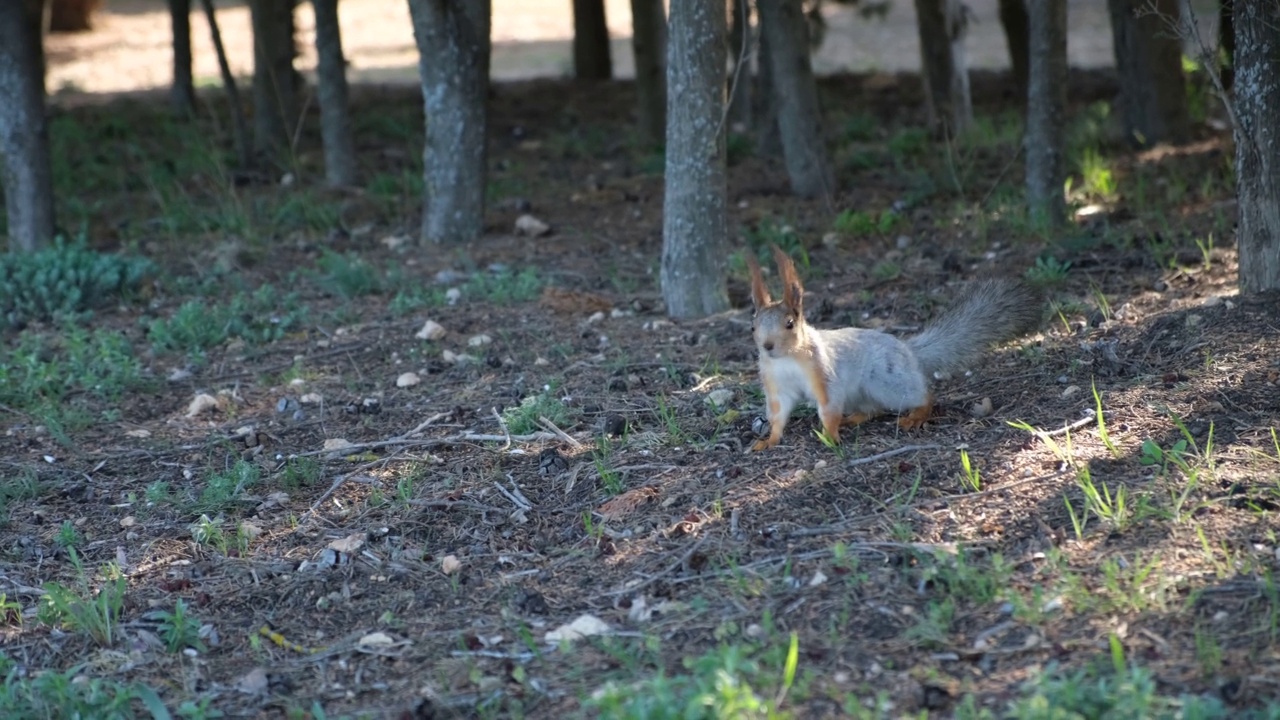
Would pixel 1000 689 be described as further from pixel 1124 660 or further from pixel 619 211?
pixel 619 211

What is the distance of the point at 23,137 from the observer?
872cm

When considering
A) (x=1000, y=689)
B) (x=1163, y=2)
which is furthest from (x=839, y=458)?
(x=1163, y=2)

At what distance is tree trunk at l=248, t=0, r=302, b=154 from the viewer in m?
11.2

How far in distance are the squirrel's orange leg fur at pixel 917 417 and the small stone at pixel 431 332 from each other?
2.77 metres

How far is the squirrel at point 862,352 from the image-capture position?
4555 mm

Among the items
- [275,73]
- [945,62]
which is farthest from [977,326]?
[275,73]

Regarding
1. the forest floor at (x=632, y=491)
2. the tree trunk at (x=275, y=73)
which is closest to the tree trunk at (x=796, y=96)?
the forest floor at (x=632, y=491)

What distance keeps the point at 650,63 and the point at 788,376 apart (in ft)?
24.0

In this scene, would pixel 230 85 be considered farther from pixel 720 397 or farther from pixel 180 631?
pixel 180 631

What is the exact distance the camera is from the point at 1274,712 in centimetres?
291

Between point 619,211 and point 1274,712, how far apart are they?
7.00m

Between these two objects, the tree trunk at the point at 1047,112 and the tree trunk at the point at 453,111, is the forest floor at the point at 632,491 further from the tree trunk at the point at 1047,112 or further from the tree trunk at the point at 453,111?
the tree trunk at the point at 453,111

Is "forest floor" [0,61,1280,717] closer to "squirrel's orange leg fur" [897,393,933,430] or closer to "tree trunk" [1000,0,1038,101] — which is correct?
"squirrel's orange leg fur" [897,393,933,430]

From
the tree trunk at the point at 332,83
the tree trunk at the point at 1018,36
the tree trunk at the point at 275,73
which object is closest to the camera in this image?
the tree trunk at the point at 332,83
